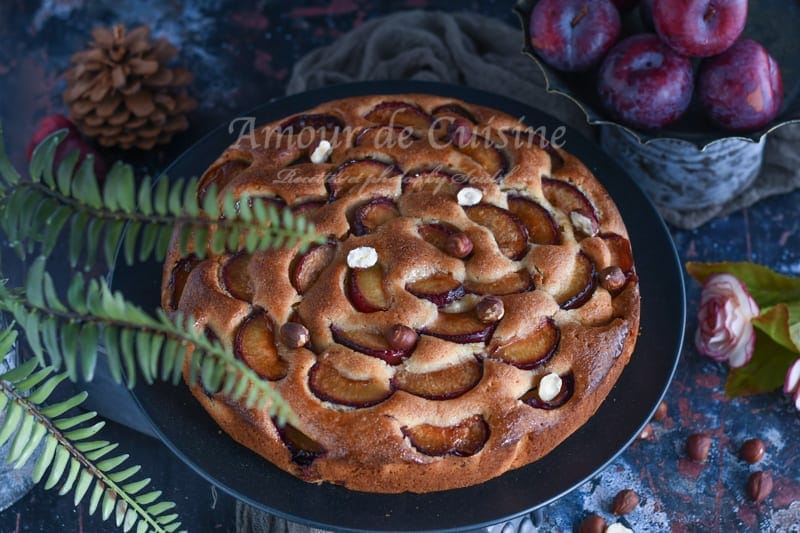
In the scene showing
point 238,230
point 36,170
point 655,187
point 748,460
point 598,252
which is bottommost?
point 748,460

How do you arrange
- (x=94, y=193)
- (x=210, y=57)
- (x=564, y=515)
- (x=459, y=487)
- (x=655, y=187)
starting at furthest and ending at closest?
(x=210, y=57), (x=655, y=187), (x=564, y=515), (x=459, y=487), (x=94, y=193)

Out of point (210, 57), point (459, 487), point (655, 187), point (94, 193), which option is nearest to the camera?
point (94, 193)

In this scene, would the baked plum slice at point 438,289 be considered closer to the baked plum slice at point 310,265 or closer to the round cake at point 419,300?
the round cake at point 419,300

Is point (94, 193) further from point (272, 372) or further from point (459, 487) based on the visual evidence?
point (459, 487)

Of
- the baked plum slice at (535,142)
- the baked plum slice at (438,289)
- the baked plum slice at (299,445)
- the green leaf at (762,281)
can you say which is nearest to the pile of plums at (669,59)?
the baked plum slice at (535,142)

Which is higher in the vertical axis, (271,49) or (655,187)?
(271,49)

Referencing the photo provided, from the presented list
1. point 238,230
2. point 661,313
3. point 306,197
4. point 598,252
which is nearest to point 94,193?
point 238,230

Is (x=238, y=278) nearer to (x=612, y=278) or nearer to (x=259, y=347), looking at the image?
(x=259, y=347)
